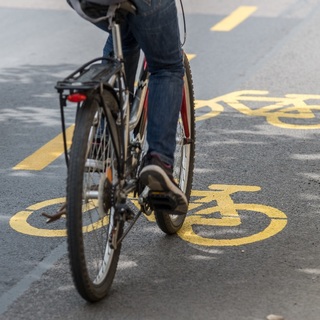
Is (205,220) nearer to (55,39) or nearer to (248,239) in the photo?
(248,239)

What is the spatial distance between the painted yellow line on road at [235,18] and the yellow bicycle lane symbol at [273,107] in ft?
8.51

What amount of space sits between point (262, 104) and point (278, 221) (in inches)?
116

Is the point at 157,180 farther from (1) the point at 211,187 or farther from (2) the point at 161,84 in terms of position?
(1) the point at 211,187

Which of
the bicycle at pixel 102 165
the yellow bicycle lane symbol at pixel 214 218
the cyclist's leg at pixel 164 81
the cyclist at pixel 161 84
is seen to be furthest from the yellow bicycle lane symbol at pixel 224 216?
the cyclist's leg at pixel 164 81

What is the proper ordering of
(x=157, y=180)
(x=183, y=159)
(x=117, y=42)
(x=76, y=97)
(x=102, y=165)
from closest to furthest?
(x=76, y=97) < (x=102, y=165) < (x=117, y=42) < (x=157, y=180) < (x=183, y=159)

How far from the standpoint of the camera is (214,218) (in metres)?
6.21

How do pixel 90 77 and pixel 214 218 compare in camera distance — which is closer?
pixel 90 77

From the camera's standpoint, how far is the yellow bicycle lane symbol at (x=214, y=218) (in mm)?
5883

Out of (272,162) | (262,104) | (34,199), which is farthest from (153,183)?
(262,104)

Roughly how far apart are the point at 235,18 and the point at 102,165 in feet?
24.8

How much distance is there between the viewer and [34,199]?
6641 millimetres

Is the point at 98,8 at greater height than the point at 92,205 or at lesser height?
greater

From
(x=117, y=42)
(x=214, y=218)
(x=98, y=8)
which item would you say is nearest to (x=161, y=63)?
(x=117, y=42)

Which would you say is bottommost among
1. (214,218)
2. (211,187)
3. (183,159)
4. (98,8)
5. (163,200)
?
(211,187)
